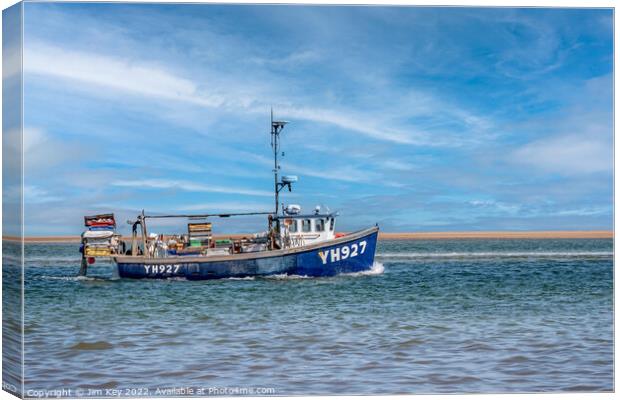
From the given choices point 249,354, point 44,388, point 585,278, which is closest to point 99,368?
point 44,388

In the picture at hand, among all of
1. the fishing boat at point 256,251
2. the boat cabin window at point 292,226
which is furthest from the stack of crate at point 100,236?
the boat cabin window at point 292,226

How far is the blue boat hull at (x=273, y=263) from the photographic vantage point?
29.7 metres

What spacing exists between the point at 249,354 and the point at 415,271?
2452cm

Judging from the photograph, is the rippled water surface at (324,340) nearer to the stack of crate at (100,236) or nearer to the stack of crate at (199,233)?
the stack of crate at (100,236)

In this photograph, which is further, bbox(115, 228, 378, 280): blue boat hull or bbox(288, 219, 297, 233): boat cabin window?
bbox(288, 219, 297, 233): boat cabin window

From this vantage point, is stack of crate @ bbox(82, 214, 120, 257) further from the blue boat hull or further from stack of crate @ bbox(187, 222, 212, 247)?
stack of crate @ bbox(187, 222, 212, 247)

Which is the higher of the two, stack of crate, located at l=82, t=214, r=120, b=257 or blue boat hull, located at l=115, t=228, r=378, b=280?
stack of crate, located at l=82, t=214, r=120, b=257

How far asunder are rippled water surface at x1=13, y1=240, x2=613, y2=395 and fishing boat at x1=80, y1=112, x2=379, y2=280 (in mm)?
3222

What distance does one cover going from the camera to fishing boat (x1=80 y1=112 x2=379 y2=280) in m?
29.7

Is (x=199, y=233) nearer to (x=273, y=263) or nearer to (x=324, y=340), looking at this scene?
(x=273, y=263)

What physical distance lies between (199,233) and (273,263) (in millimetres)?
3060

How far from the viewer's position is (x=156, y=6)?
13977 millimetres

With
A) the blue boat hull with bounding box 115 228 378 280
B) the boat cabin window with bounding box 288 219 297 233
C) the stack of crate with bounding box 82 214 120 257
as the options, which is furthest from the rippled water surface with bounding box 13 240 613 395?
the boat cabin window with bounding box 288 219 297 233

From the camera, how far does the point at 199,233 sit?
30016 millimetres
